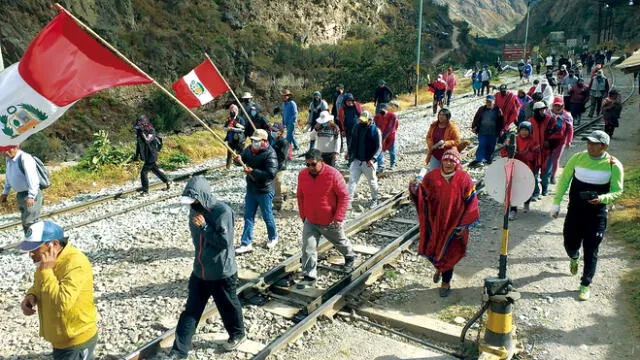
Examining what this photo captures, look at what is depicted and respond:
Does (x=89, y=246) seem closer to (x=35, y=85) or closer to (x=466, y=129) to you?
(x=35, y=85)

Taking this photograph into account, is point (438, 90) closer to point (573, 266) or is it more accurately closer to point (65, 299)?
point (573, 266)

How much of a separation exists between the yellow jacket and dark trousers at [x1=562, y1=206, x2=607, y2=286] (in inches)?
209

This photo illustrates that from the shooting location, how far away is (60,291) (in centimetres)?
365

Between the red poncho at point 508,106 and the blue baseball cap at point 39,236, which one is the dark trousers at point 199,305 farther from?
the red poncho at point 508,106

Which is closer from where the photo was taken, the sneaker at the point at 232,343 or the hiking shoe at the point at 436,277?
the sneaker at the point at 232,343

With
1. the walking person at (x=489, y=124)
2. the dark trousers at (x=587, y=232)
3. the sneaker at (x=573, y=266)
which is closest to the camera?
the dark trousers at (x=587, y=232)

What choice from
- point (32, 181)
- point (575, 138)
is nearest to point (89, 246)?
point (32, 181)

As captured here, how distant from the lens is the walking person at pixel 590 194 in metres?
5.86

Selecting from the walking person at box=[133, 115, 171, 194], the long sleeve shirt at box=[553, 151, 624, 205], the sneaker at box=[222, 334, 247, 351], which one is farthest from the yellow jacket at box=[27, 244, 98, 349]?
the walking person at box=[133, 115, 171, 194]

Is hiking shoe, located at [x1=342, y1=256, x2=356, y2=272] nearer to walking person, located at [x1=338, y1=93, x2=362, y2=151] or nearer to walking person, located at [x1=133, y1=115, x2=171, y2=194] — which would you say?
walking person, located at [x1=338, y1=93, x2=362, y2=151]

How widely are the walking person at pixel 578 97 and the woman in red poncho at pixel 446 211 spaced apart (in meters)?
12.1

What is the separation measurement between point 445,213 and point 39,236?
4.13 m

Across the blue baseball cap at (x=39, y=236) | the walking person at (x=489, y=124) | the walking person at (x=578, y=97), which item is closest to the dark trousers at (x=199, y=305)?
the blue baseball cap at (x=39, y=236)

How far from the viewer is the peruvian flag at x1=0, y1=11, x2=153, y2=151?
16.6 ft
